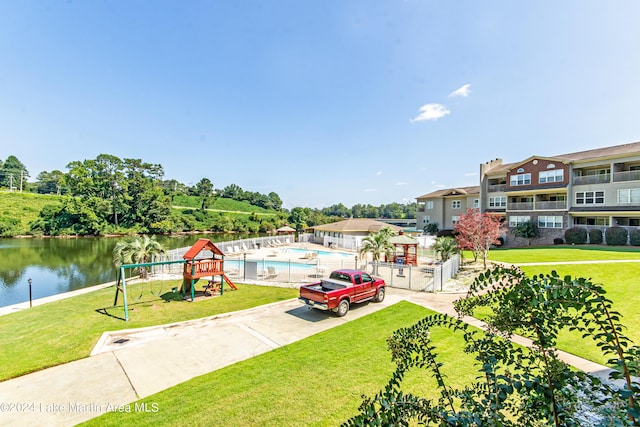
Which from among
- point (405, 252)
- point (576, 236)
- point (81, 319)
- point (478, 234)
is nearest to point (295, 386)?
point (81, 319)

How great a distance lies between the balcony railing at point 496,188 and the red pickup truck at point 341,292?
2989cm

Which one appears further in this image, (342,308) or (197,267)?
(197,267)

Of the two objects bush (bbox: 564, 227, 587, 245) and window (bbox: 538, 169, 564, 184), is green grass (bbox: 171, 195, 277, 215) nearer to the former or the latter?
window (bbox: 538, 169, 564, 184)

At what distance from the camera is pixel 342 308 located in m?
10.9

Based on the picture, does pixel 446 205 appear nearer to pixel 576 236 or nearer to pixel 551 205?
pixel 551 205

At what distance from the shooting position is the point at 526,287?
2088 millimetres

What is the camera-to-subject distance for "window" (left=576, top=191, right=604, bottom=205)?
26516mm

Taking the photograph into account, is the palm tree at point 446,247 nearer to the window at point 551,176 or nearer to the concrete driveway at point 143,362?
the concrete driveway at point 143,362

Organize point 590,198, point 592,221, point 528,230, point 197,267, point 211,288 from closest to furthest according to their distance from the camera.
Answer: point 197,267 < point 211,288 < point 590,198 < point 592,221 < point 528,230

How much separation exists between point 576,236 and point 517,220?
218 inches

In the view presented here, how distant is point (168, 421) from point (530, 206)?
3678cm

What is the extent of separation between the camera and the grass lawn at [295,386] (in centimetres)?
510

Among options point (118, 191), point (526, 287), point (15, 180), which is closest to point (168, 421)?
point (526, 287)

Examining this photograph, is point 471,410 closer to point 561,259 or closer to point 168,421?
point 168,421
